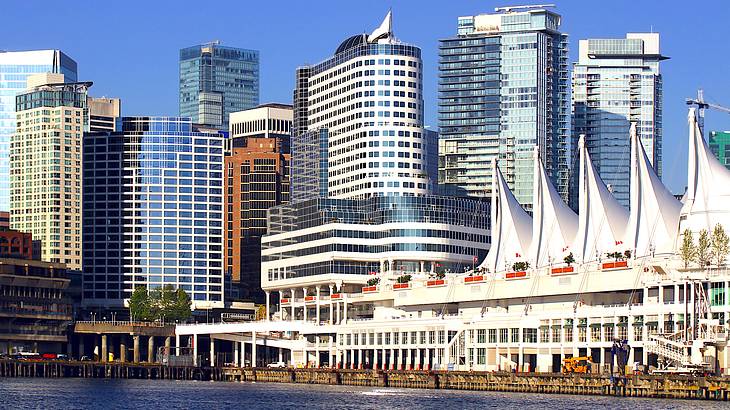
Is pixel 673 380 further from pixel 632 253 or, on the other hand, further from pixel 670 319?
pixel 632 253

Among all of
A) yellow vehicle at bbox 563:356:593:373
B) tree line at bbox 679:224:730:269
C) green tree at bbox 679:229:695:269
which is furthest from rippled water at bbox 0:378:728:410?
tree line at bbox 679:224:730:269

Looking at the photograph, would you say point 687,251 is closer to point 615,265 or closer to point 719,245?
point 719,245

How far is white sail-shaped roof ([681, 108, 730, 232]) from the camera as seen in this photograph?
624 ft

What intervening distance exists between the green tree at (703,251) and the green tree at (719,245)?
671 millimetres

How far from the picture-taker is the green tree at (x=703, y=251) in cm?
17640

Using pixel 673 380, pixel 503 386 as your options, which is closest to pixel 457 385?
pixel 503 386

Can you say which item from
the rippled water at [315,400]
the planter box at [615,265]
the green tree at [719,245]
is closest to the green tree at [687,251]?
the green tree at [719,245]

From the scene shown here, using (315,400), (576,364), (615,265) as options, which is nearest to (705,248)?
(615,265)

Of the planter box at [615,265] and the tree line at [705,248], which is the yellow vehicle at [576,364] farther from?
the tree line at [705,248]

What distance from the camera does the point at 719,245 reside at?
180625 mm

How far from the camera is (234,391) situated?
198375mm

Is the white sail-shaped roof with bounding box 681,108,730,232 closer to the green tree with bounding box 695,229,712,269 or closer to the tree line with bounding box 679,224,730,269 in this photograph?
the tree line with bounding box 679,224,730,269

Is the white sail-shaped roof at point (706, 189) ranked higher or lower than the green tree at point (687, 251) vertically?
higher

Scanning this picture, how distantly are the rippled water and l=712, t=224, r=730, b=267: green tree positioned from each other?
1023 inches
